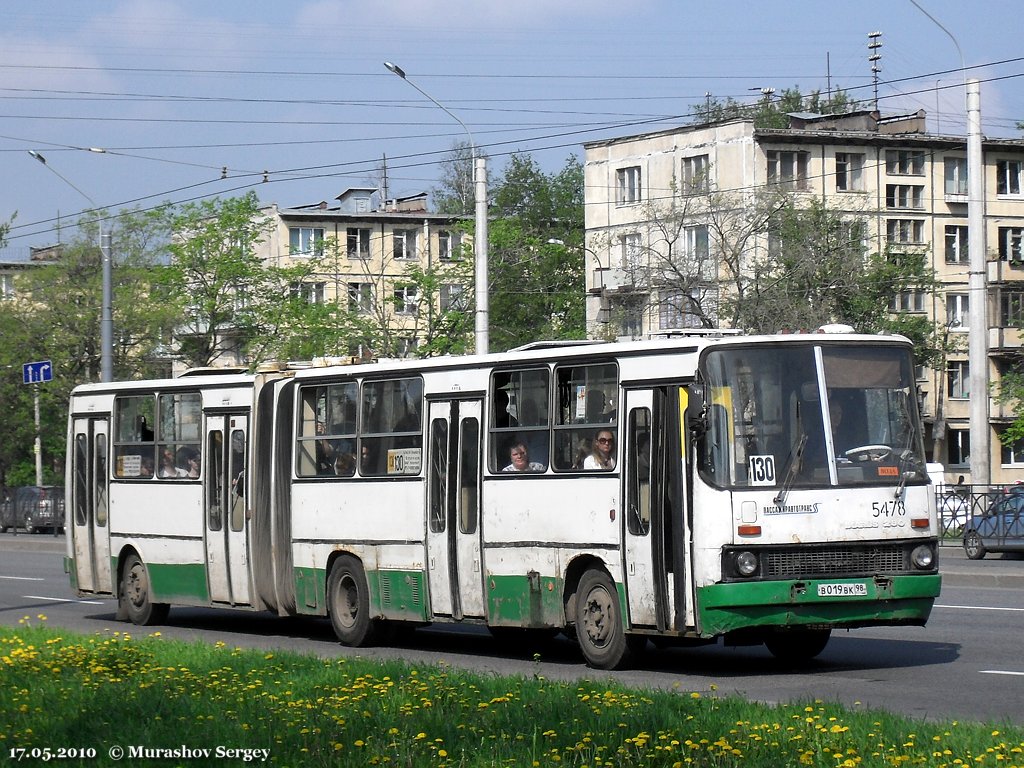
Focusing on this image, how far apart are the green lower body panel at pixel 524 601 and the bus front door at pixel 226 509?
14.2ft

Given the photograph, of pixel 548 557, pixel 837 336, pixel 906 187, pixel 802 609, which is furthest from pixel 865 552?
pixel 906 187

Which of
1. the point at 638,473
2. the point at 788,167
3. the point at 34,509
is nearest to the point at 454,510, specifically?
the point at 638,473

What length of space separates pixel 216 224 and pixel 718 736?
5737cm

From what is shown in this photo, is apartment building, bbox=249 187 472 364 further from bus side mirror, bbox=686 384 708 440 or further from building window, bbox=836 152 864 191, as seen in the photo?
bus side mirror, bbox=686 384 708 440

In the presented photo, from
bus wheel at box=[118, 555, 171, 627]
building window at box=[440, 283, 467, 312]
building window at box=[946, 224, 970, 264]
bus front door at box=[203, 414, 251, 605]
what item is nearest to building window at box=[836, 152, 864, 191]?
building window at box=[946, 224, 970, 264]

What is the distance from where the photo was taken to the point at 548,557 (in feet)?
48.8

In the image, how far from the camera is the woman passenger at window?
47.0 feet

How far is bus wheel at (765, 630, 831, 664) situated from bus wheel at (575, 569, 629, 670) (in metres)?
1.38

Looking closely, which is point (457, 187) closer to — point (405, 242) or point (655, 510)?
point (405, 242)

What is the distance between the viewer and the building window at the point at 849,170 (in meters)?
73.4

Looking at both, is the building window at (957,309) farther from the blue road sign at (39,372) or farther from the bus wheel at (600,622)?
the bus wheel at (600,622)

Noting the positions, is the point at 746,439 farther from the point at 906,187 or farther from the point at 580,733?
the point at 906,187

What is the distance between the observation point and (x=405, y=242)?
97.6 m

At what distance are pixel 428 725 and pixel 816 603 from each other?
15.3 ft
